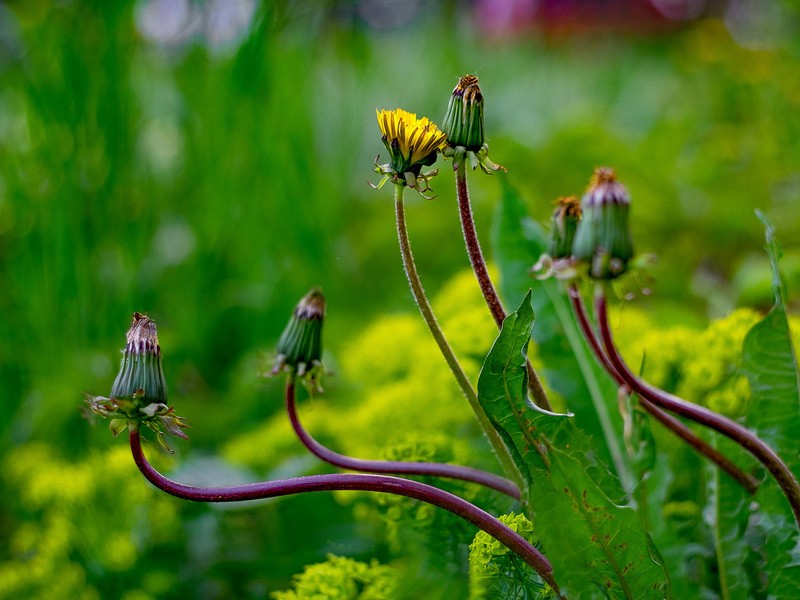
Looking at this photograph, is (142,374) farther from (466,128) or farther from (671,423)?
(671,423)

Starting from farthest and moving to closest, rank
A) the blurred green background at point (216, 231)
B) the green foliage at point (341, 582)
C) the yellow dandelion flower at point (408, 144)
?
the blurred green background at point (216, 231), the green foliage at point (341, 582), the yellow dandelion flower at point (408, 144)

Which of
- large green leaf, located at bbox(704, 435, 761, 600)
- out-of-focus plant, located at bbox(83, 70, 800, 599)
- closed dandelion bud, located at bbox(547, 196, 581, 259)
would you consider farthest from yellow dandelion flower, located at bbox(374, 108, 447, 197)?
Result: large green leaf, located at bbox(704, 435, 761, 600)

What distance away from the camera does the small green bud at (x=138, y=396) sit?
50 cm

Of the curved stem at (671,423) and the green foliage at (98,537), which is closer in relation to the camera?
the curved stem at (671,423)

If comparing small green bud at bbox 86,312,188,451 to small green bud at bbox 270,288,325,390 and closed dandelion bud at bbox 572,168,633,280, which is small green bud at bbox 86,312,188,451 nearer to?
small green bud at bbox 270,288,325,390

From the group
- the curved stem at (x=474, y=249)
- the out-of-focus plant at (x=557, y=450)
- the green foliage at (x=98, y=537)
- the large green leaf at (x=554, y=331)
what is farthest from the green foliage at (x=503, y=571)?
the green foliage at (x=98, y=537)

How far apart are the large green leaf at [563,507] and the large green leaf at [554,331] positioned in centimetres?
24

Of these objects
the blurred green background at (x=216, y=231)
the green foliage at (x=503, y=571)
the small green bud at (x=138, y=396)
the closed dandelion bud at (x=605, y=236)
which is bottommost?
the green foliage at (x=503, y=571)

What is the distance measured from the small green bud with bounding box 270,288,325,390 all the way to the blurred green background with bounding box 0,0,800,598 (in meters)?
0.30

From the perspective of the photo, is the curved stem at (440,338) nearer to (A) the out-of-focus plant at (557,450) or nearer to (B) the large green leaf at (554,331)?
(A) the out-of-focus plant at (557,450)

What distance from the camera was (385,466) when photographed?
595 millimetres

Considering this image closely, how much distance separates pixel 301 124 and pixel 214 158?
25 cm

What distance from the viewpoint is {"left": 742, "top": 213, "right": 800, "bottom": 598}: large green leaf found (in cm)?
61

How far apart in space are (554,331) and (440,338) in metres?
0.29
